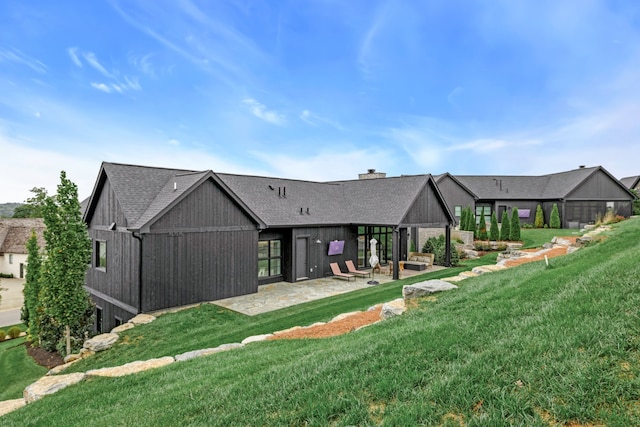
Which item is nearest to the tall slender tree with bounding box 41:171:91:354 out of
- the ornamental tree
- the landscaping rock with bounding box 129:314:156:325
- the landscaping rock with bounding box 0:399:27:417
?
the landscaping rock with bounding box 129:314:156:325

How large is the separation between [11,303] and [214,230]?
73.5 ft

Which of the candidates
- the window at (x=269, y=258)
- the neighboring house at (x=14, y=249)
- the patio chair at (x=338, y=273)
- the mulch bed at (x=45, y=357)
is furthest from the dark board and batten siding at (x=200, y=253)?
the neighboring house at (x=14, y=249)

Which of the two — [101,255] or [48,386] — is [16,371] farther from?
[48,386]

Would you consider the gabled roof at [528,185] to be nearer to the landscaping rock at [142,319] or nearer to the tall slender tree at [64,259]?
the landscaping rock at [142,319]

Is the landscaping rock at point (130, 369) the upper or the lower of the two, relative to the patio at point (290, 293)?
upper

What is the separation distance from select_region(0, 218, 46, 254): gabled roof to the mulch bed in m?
25.6

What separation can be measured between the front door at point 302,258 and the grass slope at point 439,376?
1025 cm

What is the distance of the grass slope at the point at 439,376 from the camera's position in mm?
2807

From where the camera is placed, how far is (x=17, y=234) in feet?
117

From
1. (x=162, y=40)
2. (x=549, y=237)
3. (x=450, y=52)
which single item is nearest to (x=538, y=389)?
(x=450, y=52)

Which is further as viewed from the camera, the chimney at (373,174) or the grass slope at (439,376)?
the chimney at (373,174)

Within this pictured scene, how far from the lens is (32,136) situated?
693 inches

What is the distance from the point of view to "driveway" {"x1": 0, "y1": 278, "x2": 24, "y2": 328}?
67.7 ft

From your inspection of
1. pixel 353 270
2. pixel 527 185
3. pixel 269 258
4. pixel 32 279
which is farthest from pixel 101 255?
pixel 527 185
